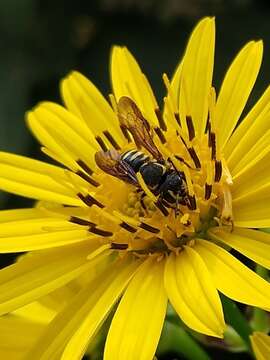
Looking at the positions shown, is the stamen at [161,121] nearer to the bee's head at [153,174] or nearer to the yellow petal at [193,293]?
the bee's head at [153,174]

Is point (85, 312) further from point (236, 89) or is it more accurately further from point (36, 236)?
point (236, 89)

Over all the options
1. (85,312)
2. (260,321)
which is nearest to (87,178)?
(85,312)

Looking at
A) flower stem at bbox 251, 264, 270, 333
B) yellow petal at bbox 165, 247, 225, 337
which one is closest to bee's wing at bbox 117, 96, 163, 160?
yellow petal at bbox 165, 247, 225, 337

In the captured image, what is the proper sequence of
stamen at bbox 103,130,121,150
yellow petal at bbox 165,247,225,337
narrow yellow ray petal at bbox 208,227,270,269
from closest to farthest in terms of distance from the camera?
yellow petal at bbox 165,247,225,337 → narrow yellow ray petal at bbox 208,227,270,269 → stamen at bbox 103,130,121,150

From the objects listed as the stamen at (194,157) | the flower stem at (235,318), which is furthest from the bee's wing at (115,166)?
the flower stem at (235,318)

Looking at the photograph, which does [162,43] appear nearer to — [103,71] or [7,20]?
[103,71]

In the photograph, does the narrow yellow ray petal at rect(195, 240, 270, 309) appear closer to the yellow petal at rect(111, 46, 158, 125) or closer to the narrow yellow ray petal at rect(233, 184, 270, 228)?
the narrow yellow ray petal at rect(233, 184, 270, 228)
